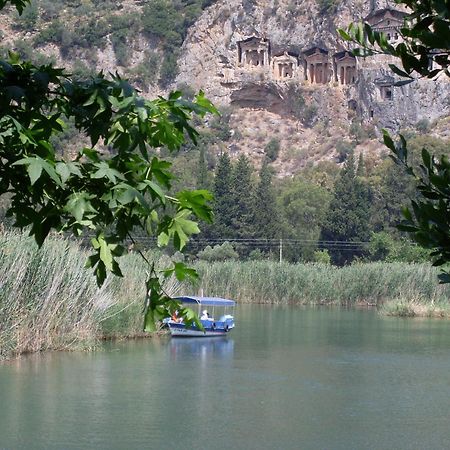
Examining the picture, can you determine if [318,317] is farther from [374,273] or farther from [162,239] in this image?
[162,239]

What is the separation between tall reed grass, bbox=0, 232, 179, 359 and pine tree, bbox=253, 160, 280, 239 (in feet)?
100

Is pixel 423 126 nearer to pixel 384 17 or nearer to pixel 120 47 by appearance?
pixel 384 17

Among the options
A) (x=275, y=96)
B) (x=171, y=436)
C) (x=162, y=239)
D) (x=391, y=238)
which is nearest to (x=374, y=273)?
(x=391, y=238)

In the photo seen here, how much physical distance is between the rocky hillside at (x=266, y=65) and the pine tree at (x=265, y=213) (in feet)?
67.9

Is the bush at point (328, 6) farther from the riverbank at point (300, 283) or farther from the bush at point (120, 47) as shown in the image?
the riverbank at point (300, 283)

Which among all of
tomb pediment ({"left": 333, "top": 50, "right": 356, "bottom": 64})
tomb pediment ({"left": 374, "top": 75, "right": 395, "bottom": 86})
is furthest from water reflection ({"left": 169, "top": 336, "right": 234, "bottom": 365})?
tomb pediment ({"left": 333, "top": 50, "right": 356, "bottom": 64})

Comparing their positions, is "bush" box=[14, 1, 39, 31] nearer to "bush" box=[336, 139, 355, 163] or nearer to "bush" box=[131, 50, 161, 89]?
"bush" box=[131, 50, 161, 89]

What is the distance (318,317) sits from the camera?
3472 centimetres

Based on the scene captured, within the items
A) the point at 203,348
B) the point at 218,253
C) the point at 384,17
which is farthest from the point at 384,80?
the point at 203,348

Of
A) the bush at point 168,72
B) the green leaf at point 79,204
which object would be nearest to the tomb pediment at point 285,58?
the bush at point 168,72

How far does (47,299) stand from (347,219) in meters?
34.5

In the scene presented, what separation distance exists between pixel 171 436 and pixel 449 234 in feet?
37.2

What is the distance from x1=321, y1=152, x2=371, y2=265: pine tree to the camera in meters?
54.0

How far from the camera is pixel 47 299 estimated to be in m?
20.8
